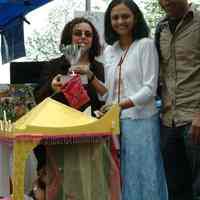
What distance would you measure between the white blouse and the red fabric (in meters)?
0.23

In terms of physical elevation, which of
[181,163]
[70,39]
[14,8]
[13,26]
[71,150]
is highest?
[14,8]

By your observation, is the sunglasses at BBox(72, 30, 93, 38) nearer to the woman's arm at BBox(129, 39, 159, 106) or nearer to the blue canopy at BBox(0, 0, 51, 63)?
the woman's arm at BBox(129, 39, 159, 106)

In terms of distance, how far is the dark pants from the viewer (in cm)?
262

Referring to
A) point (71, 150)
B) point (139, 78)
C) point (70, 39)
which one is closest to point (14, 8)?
point (70, 39)

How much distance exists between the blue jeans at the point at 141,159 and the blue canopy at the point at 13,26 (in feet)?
11.7

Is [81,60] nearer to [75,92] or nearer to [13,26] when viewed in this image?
[75,92]

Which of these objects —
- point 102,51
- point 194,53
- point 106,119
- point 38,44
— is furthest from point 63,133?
point 38,44

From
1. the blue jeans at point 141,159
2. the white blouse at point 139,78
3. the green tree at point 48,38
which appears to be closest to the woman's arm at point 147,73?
the white blouse at point 139,78

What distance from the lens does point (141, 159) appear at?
9.14 ft

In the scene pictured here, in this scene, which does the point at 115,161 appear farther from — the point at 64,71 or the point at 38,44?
the point at 38,44

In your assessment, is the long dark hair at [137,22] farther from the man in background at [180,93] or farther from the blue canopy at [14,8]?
the blue canopy at [14,8]

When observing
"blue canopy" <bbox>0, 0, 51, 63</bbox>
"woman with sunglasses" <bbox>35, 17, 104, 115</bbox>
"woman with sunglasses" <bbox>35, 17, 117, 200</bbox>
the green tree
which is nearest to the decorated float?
"woman with sunglasses" <bbox>35, 17, 117, 200</bbox>

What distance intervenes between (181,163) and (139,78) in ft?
1.62

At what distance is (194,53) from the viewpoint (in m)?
2.62
